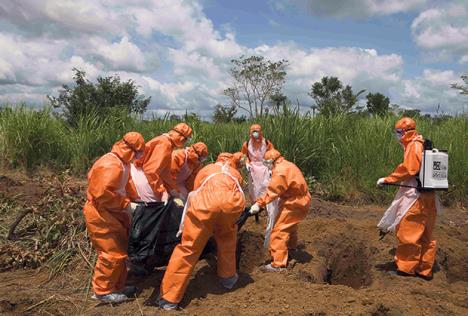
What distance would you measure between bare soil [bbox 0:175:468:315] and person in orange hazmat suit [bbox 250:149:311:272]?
23cm

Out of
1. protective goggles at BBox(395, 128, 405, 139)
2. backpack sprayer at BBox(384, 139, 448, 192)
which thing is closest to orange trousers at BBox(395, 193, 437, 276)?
backpack sprayer at BBox(384, 139, 448, 192)

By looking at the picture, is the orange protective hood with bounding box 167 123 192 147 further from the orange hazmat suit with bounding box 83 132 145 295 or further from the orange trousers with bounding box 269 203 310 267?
the orange trousers with bounding box 269 203 310 267

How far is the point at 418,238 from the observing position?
5230mm

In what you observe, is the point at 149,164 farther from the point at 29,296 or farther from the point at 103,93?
the point at 103,93

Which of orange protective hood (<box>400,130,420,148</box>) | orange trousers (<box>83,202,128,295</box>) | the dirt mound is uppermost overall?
orange protective hood (<box>400,130,420,148</box>)

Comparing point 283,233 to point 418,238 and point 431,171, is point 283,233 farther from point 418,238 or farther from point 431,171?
point 431,171

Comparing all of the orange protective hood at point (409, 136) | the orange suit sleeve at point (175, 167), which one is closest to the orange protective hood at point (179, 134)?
the orange suit sleeve at point (175, 167)

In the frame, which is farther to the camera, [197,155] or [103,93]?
[103,93]

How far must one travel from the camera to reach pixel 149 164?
537 cm

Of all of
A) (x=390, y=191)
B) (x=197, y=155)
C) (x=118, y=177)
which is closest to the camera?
(x=118, y=177)

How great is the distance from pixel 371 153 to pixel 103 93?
860 cm

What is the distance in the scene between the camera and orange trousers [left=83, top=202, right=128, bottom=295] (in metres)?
4.37

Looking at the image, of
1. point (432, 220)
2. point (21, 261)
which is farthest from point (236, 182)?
point (21, 261)

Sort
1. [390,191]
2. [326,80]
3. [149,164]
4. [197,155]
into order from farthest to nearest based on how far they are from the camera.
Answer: [326,80]
[390,191]
[197,155]
[149,164]
